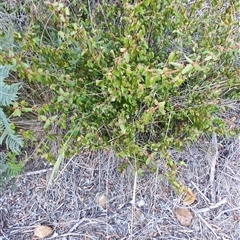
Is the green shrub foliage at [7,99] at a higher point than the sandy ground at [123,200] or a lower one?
higher

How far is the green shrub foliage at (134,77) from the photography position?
1133 mm

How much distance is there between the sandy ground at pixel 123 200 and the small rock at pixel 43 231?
0.05 feet

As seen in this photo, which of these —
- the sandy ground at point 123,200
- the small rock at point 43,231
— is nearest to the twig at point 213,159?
the sandy ground at point 123,200

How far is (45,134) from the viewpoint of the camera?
4.45 ft

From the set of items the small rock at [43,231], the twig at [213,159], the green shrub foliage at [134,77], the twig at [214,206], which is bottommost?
the twig at [214,206]

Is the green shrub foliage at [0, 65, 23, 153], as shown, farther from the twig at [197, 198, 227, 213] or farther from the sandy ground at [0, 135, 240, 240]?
the twig at [197, 198, 227, 213]

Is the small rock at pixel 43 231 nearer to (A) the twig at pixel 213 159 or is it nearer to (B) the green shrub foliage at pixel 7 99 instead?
(B) the green shrub foliage at pixel 7 99

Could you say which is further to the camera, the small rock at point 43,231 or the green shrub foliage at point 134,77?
the small rock at point 43,231

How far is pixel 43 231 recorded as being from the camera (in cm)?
131

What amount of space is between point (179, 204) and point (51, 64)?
2.22 feet

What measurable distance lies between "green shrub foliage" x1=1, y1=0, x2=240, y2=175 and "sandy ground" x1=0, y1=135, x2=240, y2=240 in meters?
0.12

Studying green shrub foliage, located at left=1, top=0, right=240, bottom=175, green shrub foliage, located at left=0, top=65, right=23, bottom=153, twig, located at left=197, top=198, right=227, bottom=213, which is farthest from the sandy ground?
green shrub foliage, located at left=0, top=65, right=23, bottom=153

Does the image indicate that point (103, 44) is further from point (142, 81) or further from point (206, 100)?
point (206, 100)

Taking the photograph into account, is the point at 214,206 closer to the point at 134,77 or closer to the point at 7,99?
the point at 134,77
